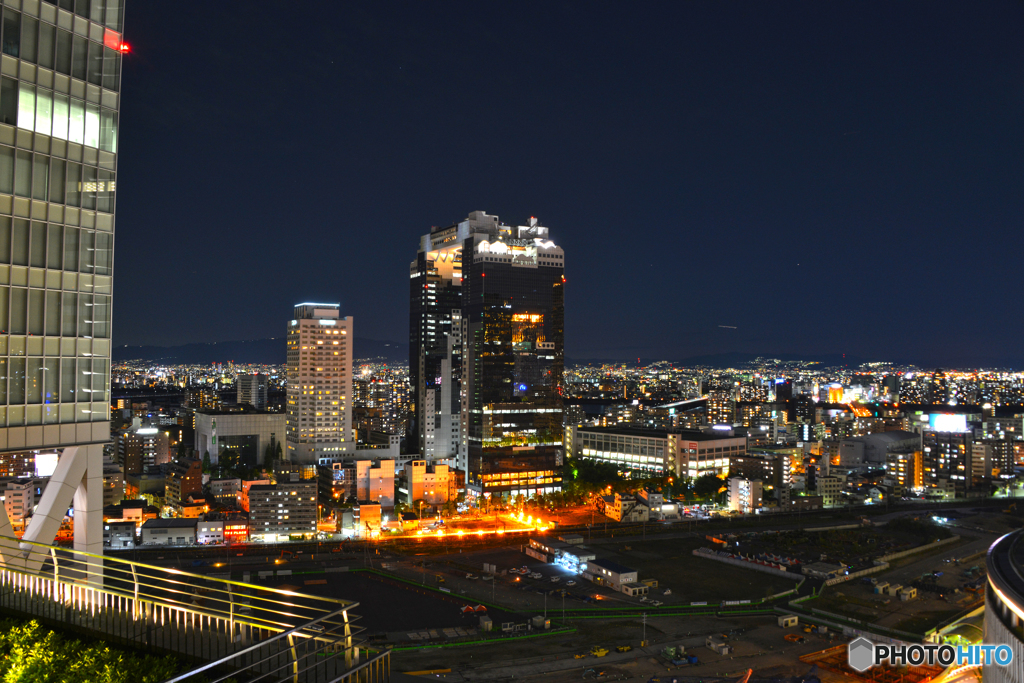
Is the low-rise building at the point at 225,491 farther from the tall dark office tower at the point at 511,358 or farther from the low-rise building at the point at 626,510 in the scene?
the low-rise building at the point at 626,510

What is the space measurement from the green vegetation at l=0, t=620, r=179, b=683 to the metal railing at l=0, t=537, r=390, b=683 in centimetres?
18

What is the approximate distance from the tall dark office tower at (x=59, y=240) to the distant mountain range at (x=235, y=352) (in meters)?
124

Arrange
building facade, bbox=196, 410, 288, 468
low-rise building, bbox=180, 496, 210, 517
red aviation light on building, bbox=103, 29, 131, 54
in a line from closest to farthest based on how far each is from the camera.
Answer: red aviation light on building, bbox=103, 29, 131, 54 → low-rise building, bbox=180, 496, 210, 517 → building facade, bbox=196, 410, 288, 468

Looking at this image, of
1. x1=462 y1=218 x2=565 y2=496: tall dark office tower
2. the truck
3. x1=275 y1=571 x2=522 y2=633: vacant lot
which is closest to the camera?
the truck

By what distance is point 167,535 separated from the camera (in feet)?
56.8

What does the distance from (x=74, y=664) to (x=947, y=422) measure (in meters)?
39.9

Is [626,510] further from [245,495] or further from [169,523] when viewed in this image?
[169,523]

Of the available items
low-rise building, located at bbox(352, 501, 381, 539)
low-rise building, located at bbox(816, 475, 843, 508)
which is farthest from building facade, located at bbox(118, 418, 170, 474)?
low-rise building, located at bbox(816, 475, 843, 508)

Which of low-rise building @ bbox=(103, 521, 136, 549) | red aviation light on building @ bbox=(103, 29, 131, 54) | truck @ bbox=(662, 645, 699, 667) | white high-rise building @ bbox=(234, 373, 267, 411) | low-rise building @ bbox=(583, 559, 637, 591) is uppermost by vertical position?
red aviation light on building @ bbox=(103, 29, 131, 54)

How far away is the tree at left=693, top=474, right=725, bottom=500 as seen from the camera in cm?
2456

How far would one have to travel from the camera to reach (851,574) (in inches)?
603

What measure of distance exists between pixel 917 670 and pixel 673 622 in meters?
3.69

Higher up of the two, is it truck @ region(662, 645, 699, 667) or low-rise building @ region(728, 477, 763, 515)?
low-rise building @ region(728, 477, 763, 515)

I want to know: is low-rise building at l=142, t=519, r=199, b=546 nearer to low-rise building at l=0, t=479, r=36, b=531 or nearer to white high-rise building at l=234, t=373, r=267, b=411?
low-rise building at l=0, t=479, r=36, b=531
